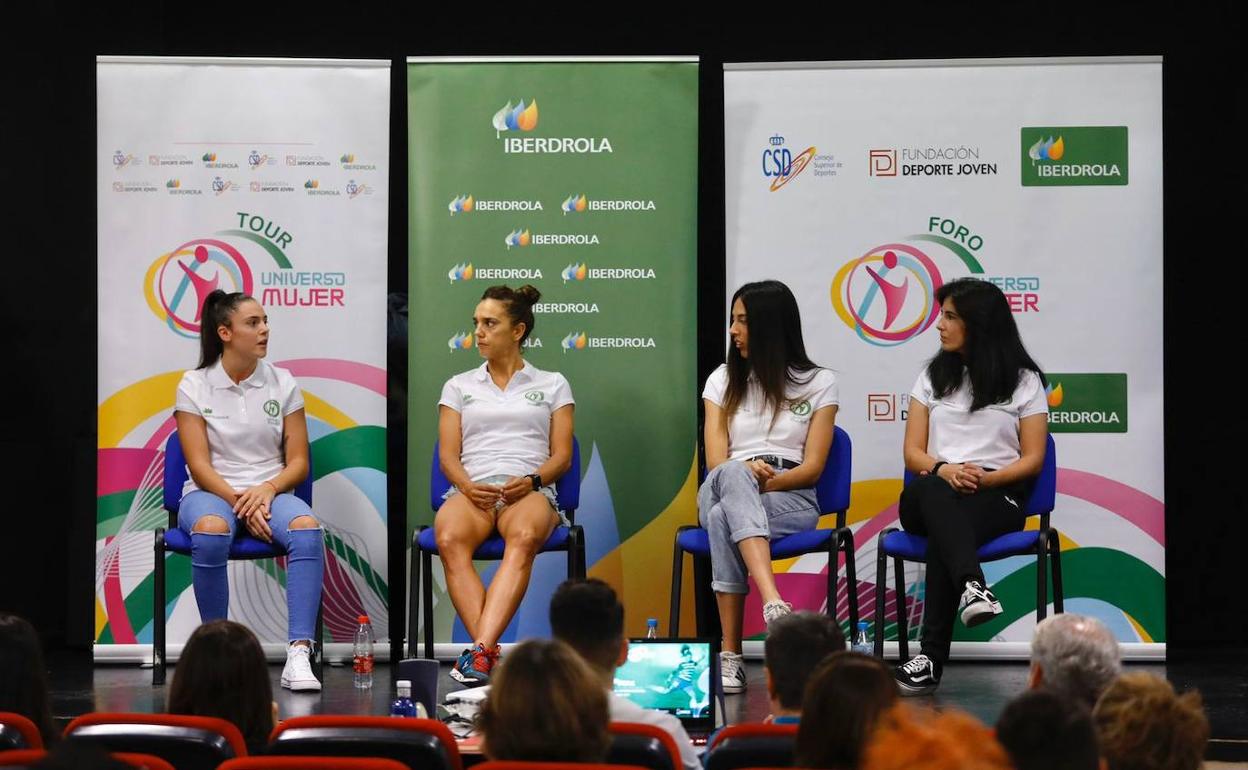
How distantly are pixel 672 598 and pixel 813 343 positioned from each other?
117cm

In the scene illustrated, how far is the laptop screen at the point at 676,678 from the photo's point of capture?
12.2 feet

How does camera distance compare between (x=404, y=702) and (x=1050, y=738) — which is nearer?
(x=1050, y=738)

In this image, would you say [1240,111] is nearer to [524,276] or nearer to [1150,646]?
[1150,646]

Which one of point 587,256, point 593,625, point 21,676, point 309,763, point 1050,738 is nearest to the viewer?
point 1050,738

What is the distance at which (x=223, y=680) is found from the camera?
2.79 m

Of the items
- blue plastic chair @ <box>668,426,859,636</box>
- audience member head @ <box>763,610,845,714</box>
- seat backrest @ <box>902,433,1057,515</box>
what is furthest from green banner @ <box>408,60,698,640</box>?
audience member head @ <box>763,610,845,714</box>

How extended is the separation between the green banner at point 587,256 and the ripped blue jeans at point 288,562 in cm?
70

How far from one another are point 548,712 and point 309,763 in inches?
14.7

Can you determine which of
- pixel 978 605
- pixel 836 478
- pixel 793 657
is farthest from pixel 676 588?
pixel 793 657

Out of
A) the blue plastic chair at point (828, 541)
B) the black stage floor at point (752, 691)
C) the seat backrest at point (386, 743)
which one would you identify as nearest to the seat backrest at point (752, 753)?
the seat backrest at point (386, 743)

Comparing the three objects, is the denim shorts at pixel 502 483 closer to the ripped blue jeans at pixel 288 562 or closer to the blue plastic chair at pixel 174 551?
the ripped blue jeans at pixel 288 562

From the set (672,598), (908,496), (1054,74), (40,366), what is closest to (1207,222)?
(1054,74)

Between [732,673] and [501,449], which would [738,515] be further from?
[501,449]

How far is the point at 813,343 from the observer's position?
19.1ft
